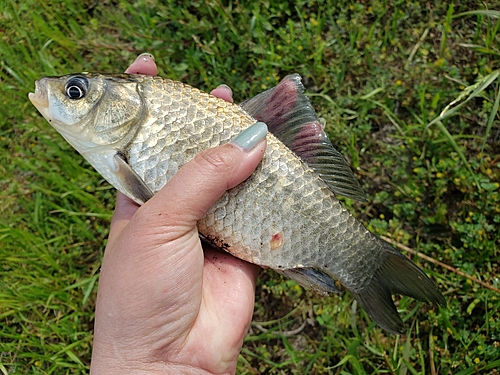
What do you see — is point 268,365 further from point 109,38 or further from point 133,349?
point 109,38

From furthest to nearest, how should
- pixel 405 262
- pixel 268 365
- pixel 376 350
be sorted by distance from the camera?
pixel 268 365, pixel 376 350, pixel 405 262

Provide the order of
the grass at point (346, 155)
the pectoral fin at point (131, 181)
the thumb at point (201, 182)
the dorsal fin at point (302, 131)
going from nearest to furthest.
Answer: the thumb at point (201, 182) → the pectoral fin at point (131, 181) → the dorsal fin at point (302, 131) → the grass at point (346, 155)

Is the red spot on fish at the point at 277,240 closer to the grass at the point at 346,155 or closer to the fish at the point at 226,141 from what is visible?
the fish at the point at 226,141

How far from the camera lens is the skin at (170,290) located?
6.43 feet

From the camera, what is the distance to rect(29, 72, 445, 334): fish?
212 cm

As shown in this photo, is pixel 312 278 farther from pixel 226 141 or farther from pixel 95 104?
pixel 95 104

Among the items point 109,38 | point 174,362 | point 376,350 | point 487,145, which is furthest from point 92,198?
point 487,145

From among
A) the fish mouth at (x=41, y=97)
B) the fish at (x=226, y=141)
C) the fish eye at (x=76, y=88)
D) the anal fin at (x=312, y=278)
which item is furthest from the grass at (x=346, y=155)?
the fish eye at (x=76, y=88)

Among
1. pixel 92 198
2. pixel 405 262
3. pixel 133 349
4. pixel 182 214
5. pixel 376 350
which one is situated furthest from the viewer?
pixel 92 198

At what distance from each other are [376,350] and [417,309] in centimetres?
39

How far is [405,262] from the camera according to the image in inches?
90.5

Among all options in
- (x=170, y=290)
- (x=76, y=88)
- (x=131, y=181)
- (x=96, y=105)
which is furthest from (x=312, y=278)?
(x=76, y=88)

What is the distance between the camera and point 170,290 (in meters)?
2.06

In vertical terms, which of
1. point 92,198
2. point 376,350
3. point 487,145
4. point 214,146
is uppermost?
point 214,146
